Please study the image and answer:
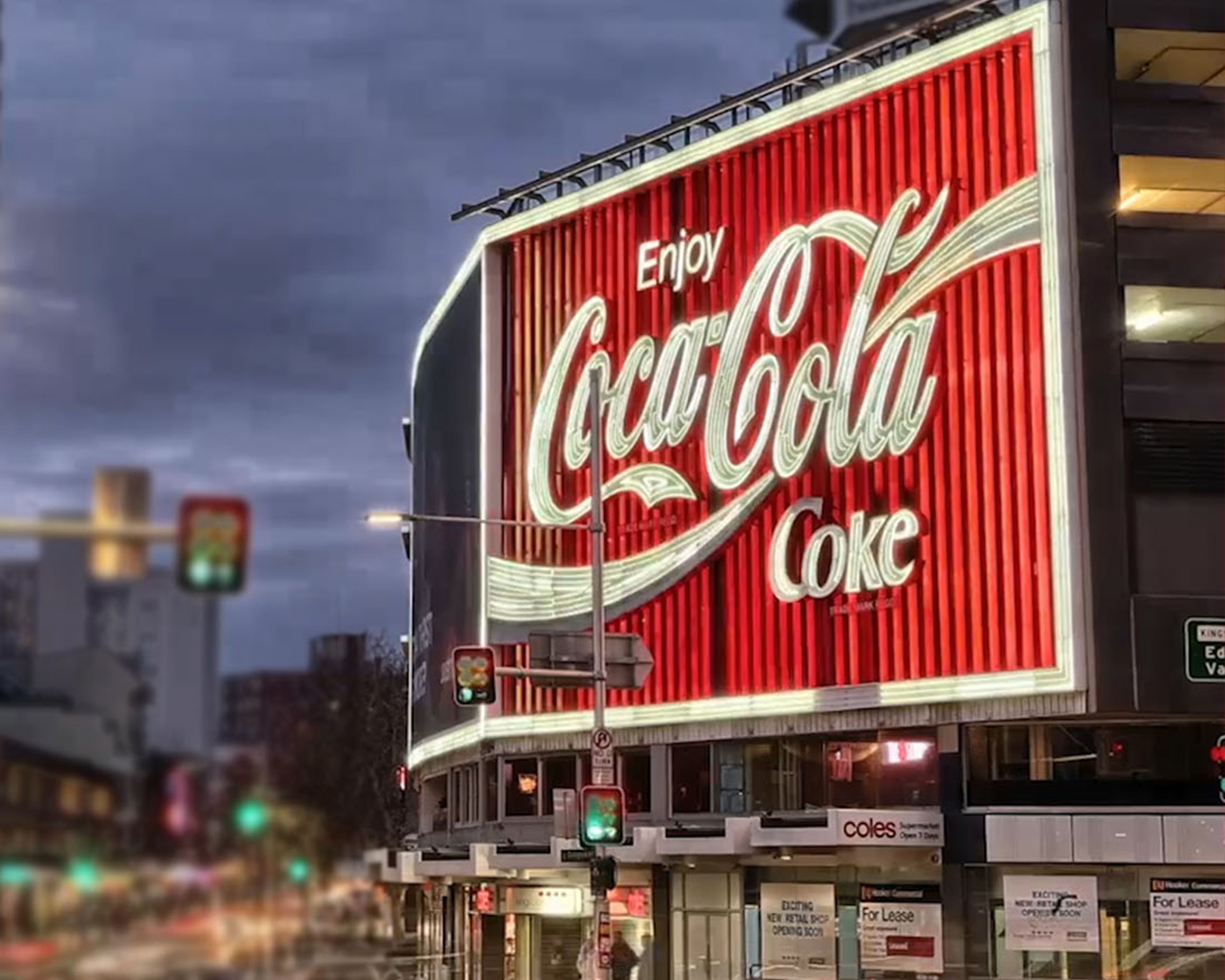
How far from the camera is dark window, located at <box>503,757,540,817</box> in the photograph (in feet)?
163

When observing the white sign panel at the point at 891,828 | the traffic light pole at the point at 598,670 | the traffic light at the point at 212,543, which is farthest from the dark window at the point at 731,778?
the traffic light at the point at 212,543

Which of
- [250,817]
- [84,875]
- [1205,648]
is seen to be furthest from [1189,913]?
[84,875]

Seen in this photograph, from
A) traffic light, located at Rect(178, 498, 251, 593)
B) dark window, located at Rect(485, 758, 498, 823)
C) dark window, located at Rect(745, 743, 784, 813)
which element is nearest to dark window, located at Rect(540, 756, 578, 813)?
dark window, located at Rect(485, 758, 498, 823)

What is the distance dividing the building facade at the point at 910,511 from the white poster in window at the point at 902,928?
0.27 ft

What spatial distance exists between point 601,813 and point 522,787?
21.5 meters

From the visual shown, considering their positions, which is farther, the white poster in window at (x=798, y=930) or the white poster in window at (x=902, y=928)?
the white poster in window at (x=798, y=930)

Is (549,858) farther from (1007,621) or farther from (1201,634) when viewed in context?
(1201,634)

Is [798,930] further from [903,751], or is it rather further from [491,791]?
[491,791]

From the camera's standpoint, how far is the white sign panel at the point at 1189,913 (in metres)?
34.2

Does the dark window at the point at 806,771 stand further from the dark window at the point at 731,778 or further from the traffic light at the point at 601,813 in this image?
the traffic light at the point at 601,813

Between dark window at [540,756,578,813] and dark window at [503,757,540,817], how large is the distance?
91 centimetres

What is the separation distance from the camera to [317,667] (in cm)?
883

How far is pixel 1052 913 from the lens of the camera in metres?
35.5

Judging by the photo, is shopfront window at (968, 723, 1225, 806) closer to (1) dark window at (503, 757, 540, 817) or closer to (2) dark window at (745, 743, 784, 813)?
(2) dark window at (745, 743, 784, 813)
